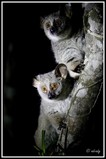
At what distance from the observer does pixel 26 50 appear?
324 cm

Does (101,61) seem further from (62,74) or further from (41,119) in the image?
(41,119)

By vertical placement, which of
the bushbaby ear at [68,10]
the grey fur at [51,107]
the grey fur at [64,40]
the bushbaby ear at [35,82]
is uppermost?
the bushbaby ear at [68,10]

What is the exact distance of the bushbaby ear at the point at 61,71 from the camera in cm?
286

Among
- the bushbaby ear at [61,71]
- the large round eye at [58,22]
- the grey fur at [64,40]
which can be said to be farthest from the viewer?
the large round eye at [58,22]

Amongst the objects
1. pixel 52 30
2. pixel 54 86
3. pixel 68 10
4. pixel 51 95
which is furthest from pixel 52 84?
pixel 68 10

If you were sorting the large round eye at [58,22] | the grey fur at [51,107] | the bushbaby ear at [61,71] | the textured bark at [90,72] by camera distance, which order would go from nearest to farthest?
the textured bark at [90,72]
the bushbaby ear at [61,71]
the grey fur at [51,107]
the large round eye at [58,22]

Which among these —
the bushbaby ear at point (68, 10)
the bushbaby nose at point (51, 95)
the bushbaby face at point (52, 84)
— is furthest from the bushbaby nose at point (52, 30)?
the bushbaby nose at point (51, 95)

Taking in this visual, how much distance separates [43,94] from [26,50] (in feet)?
1.65

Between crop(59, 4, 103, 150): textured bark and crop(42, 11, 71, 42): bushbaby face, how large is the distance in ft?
3.19

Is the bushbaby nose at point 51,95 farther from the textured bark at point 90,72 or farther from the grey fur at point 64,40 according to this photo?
the textured bark at point 90,72

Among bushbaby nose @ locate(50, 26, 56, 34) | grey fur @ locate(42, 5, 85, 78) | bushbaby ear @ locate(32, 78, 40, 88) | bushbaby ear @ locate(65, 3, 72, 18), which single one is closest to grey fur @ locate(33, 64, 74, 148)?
bushbaby ear @ locate(32, 78, 40, 88)

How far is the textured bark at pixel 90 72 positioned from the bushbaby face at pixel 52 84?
1.95 ft

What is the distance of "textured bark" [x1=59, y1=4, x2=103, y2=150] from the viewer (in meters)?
2.18

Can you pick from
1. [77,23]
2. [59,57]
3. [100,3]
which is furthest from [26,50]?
[100,3]
